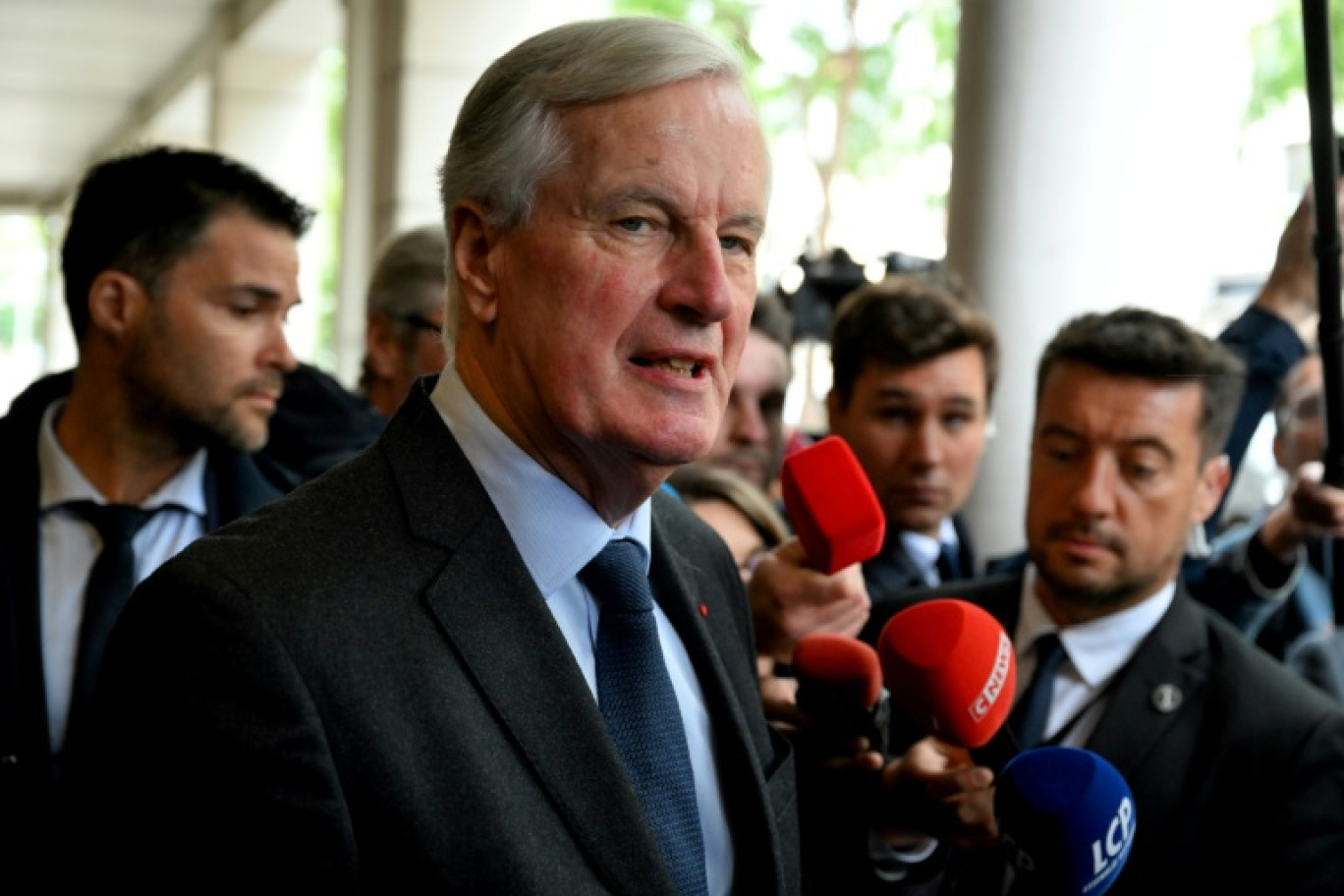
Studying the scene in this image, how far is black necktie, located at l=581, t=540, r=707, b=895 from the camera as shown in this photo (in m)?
1.62

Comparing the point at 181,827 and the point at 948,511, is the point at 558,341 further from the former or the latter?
the point at 948,511

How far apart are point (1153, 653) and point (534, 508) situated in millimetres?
1336

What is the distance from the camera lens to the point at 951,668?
1.94m

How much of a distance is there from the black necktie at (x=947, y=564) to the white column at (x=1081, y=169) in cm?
59

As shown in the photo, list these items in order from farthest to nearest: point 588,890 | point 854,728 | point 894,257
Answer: point 894,257 → point 854,728 → point 588,890

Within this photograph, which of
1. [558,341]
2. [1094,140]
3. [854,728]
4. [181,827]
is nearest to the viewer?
[181,827]

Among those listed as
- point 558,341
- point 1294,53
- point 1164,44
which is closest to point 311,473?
point 558,341

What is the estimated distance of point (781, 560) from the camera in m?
2.20

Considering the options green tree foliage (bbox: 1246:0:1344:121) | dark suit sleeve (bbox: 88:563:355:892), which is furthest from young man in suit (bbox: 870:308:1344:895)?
green tree foliage (bbox: 1246:0:1344:121)

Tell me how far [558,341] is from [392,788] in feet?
1.44

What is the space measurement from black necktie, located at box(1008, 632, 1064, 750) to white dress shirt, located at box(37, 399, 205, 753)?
127cm

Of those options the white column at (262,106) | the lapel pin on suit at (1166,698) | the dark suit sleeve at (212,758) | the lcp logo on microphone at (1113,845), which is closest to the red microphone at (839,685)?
the lcp logo on microphone at (1113,845)

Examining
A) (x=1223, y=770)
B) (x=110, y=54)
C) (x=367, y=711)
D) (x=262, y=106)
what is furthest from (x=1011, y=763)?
(x=110, y=54)

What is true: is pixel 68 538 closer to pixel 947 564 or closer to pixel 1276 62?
pixel 947 564
